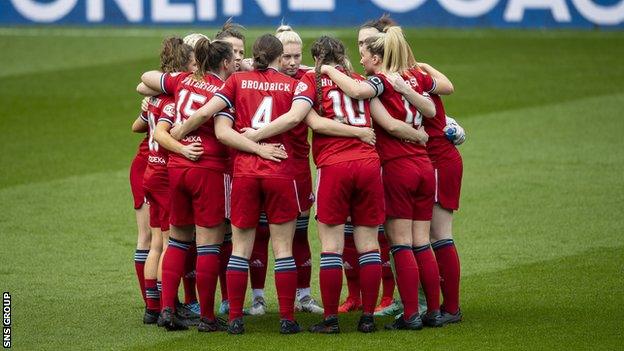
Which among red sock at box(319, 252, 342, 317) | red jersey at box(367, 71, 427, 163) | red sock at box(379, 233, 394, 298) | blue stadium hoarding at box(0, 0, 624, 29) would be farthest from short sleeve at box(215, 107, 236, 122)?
blue stadium hoarding at box(0, 0, 624, 29)

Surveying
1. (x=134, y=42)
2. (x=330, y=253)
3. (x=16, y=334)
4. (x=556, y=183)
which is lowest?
(x=134, y=42)

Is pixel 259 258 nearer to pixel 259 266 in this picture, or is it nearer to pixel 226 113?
pixel 259 266

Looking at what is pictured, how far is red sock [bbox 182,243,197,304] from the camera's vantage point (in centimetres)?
891

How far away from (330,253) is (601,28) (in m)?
16.3

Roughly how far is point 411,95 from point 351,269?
1672 millimetres

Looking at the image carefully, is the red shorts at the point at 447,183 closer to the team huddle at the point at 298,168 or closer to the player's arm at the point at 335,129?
the team huddle at the point at 298,168

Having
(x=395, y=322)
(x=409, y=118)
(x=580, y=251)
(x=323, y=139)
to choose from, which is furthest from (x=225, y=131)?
(x=580, y=251)

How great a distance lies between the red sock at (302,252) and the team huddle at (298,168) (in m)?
0.39

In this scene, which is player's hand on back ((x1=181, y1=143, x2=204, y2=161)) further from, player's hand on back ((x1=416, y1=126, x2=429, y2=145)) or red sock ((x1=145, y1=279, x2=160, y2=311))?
player's hand on back ((x1=416, y1=126, x2=429, y2=145))

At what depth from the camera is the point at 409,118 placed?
26.9ft

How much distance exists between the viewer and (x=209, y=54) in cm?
813

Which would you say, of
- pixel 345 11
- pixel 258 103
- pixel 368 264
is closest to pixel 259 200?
pixel 258 103

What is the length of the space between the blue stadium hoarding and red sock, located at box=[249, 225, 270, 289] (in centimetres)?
1421

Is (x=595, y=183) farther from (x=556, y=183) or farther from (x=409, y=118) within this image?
(x=409, y=118)
